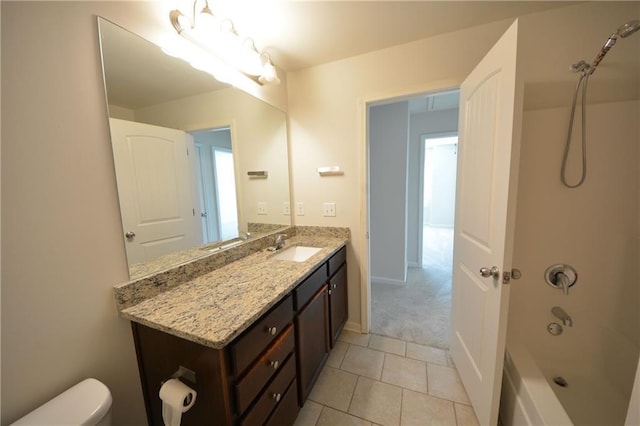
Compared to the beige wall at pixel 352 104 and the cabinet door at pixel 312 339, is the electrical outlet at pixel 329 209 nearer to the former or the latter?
the beige wall at pixel 352 104

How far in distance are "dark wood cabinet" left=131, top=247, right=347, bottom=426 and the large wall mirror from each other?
16.2 inches

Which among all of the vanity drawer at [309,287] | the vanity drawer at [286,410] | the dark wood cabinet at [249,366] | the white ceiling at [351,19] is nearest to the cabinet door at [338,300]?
the vanity drawer at [309,287]

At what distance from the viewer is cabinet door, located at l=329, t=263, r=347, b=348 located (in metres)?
1.70

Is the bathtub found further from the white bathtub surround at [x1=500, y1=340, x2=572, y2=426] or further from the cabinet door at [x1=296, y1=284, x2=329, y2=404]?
the cabinet door at [x1=296, y1=284, x2=329, y2=404]

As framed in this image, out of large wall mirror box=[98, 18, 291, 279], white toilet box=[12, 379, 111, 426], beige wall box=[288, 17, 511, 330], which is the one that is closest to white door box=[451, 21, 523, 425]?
beige wall box=[288, 17, 511, 330]

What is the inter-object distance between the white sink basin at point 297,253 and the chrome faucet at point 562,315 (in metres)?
1.52

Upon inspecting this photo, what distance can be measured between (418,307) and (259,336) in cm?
207

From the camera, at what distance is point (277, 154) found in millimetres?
1985

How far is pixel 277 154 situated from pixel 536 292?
209 centimetres

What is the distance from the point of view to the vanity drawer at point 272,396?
91 centimetres

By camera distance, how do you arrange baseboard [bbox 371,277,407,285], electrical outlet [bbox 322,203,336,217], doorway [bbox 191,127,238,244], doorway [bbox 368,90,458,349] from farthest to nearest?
baseboard [bbox 371,277,407,285]
doorway [bbox 368,90,458,349]
electrical outlet [bbox 322,203,336,217]
doorway [bbox 191,127,238,244]

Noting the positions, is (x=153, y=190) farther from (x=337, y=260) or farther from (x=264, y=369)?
(x=337, y=260)

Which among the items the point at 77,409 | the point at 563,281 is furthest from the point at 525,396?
the point at 77,409

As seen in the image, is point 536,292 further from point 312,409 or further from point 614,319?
point 312,409
